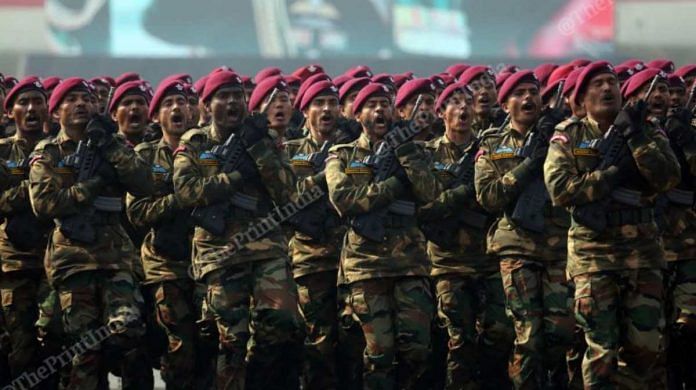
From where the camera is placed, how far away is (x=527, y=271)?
13.6 meters

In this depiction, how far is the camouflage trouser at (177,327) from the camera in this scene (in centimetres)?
1446

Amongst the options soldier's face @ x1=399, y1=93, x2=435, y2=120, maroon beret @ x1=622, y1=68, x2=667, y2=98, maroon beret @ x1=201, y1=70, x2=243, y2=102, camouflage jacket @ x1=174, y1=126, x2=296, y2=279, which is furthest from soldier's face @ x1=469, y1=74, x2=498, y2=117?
maroon beret @ x1=201, y1=70, x2=243, y2=102

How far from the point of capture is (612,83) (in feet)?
40.6

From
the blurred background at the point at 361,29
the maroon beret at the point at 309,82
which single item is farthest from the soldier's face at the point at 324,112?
the blurred background at the point at 361,29

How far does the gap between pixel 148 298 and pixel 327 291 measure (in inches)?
55.0

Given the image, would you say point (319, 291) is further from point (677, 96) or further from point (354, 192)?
point (677, 96)

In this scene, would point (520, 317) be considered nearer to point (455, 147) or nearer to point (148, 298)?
point (455, 147)

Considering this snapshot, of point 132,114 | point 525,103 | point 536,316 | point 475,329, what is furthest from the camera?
point 132,114

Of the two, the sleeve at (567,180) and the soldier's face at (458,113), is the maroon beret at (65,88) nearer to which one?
the soldier's face at (458,113)

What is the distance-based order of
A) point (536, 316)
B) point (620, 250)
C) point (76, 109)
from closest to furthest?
point (620, 250) → point (536, 316) → point (76, 109)

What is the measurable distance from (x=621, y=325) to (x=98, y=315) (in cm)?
367

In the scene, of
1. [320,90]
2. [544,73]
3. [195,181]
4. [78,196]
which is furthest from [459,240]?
[78,196]

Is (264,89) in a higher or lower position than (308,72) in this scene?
higher

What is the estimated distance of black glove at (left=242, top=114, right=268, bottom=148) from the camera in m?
13.8
